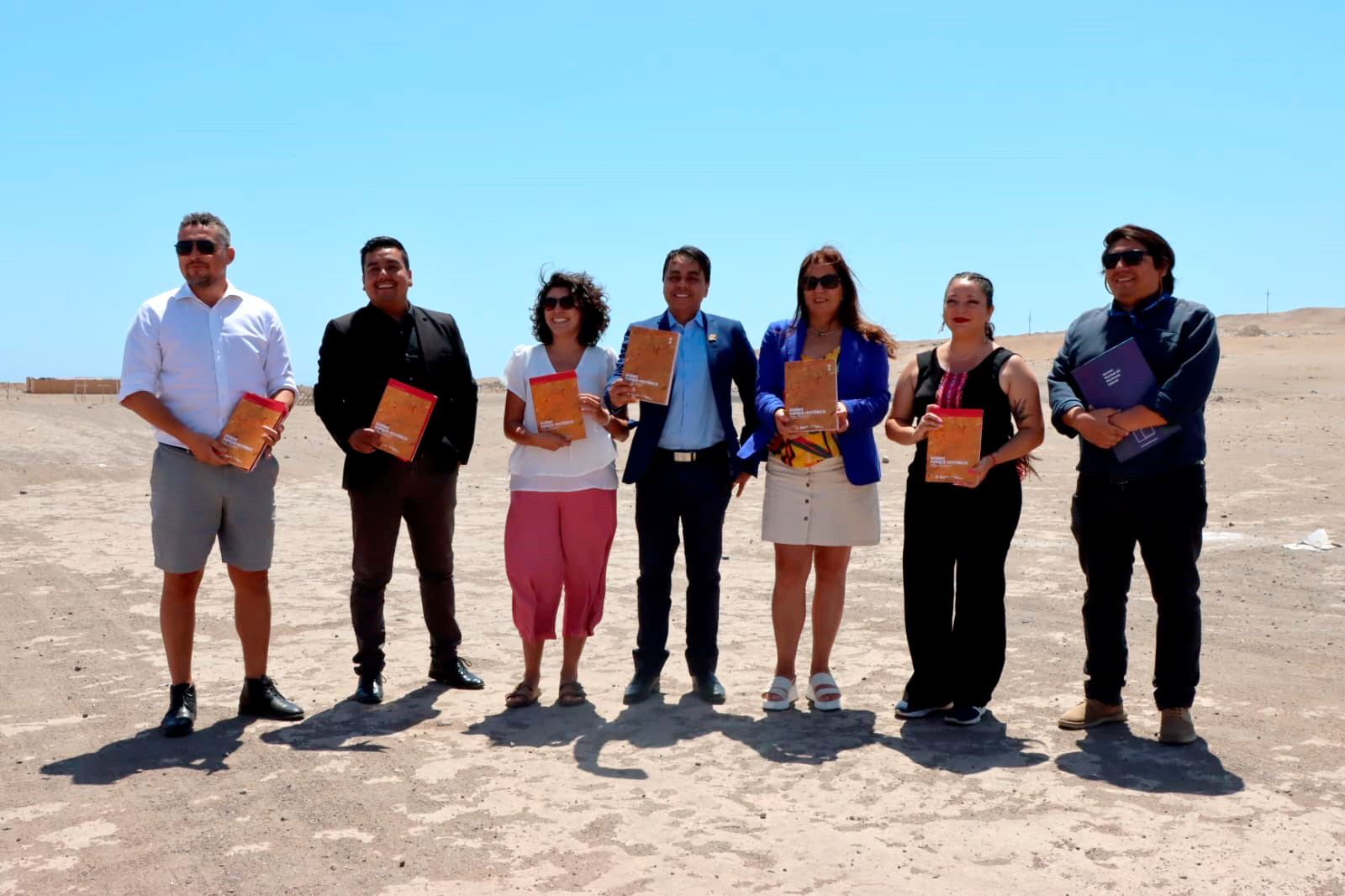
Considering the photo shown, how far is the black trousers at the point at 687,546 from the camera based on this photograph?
614 cm

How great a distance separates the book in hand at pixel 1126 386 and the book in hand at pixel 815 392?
45.4 inches

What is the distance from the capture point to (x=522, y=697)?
621cm

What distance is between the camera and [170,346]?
18.5 ft

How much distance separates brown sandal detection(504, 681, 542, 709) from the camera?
6195 mm

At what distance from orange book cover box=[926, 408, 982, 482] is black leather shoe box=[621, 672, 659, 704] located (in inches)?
73.6

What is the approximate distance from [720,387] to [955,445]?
1253mm

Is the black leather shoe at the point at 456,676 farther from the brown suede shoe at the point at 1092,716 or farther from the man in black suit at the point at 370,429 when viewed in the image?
the brown suede shoe at the point at 1092,716

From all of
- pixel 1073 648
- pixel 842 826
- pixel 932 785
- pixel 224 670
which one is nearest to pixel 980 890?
pixel 842 826

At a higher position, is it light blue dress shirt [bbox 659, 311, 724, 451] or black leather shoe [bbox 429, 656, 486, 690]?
light blue dress shirt [bbox 659, 311, 724, 451]

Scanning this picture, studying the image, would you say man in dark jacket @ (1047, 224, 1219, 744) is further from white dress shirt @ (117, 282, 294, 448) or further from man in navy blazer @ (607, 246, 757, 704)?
white dress shirt @ (117, 282, 294, 448)

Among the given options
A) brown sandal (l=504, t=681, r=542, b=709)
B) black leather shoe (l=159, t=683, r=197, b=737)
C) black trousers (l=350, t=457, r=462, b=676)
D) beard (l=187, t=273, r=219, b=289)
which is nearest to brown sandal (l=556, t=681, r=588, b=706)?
brown sandal (l=504, t=681, r=542, b=709)

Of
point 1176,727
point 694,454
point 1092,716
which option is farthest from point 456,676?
point 1176,727

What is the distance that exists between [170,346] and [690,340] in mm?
2493

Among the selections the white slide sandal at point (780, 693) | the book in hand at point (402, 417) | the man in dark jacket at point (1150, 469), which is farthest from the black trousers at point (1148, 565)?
the book in hand at point (402, 417)
